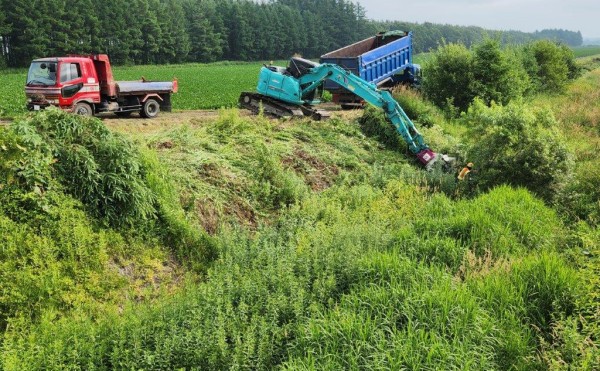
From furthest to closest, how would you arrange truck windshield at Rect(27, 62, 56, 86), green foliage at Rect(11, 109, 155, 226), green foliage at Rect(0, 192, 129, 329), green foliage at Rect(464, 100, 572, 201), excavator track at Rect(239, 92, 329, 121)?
excavator track at Rect(239, 92, 329, 121), truck windshield at Rect(27, 62, 56, 86), green foliage at Rect(464, 100, 572, 201), green foliage at Rect(11, 109, 155, 226), green foliage at Rect(0, 192, 129, 329)

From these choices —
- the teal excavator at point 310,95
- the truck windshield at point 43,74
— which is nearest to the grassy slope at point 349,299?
the teal excavator at point 310,95

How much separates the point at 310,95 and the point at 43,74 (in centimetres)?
→ 768

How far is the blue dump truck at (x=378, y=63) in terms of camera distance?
17.2 m

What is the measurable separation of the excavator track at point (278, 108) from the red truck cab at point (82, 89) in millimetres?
3399

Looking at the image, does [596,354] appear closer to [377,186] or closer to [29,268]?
[29,268]

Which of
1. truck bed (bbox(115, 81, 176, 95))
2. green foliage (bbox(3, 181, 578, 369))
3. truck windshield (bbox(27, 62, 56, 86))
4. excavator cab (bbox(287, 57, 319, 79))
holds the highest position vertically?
excavator cab (bbox(287, 57, 319, 79))

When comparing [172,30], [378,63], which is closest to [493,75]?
[378,63]

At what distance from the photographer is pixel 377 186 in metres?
10.7

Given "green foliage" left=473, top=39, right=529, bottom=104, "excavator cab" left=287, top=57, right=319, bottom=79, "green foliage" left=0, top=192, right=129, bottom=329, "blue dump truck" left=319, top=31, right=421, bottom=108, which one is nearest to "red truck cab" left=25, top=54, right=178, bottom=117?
"excavator cab" left=287, top=57, right=319, bottom=79

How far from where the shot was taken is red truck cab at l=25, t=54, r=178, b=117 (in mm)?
12688

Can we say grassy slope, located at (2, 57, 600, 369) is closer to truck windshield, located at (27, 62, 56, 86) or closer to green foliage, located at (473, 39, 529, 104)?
truck windshield, located at (27, 62, 56, 86)

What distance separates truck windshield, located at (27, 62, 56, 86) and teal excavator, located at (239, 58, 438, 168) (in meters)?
5.51

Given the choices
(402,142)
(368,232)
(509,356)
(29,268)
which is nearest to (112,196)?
(29,268)

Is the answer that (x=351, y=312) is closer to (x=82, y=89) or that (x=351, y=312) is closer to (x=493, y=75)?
(x=82, y=89)
